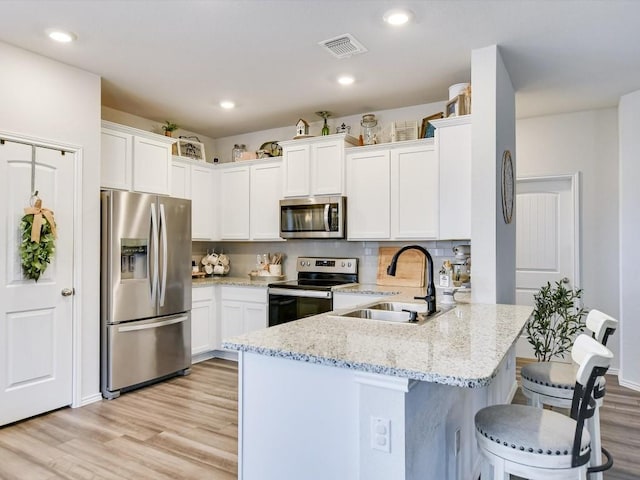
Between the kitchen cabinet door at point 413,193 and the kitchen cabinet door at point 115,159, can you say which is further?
the kitchen cabinet door at point 413,193

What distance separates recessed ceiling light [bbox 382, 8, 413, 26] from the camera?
257 centimetres

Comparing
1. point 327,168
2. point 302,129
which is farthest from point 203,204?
point 327,168

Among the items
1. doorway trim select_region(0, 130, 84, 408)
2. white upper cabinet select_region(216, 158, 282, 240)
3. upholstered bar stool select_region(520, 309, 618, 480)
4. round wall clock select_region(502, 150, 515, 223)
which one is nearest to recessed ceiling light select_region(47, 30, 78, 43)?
doorway trim select_region(0, 130, 84, 408)

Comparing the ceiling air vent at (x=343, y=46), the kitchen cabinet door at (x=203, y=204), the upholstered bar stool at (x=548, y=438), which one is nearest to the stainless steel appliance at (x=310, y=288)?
the kitchen cabinet door at (x=203, y=204)

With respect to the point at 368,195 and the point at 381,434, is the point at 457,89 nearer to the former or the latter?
the point at 368,195

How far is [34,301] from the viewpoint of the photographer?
3162 millimetres

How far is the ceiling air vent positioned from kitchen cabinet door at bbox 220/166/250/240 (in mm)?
2299

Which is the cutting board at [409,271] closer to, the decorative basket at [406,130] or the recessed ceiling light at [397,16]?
the decorative basket at [406,130]

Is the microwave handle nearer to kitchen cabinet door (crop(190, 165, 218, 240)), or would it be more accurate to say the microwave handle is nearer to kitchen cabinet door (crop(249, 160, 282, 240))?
kitchen cabinet door (crop(249, 160, 282, 240))

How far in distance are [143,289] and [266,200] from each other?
1768mm

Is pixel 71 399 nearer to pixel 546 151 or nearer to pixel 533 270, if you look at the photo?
pixel 533 270

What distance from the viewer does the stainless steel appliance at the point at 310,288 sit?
415cm

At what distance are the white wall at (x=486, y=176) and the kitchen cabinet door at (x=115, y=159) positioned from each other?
3.03 m

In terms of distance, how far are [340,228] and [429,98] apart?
1.55 m
